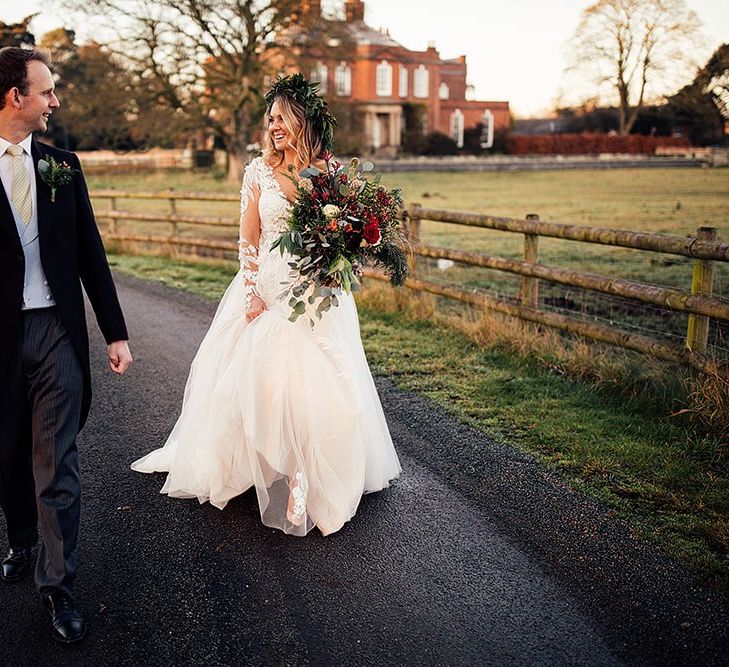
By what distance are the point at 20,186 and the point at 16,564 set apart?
1673mm

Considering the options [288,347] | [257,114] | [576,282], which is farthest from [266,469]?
[257,114]

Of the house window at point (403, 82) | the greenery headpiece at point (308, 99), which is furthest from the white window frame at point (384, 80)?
the greenery headpiece at point (308, 99)

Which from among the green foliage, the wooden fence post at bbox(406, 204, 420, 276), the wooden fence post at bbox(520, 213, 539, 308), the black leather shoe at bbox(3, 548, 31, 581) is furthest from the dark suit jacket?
the green foliage

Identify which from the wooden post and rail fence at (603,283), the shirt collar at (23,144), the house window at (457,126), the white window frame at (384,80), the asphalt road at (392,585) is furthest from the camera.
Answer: the house window at (457,126)

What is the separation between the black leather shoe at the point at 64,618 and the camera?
297 cm

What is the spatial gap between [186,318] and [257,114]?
75.6 ft

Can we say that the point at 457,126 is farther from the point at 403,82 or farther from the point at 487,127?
the point at 403,82

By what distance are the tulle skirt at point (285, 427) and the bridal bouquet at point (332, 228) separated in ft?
0.82

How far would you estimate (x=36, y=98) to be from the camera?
306cm

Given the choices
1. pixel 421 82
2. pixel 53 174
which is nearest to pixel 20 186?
pixel 53 174

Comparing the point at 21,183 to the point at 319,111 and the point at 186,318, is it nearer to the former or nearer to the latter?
the point at 319,111

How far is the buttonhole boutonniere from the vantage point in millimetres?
3089

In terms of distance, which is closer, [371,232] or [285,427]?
[371,232]

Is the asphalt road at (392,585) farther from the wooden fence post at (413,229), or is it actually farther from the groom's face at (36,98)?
the wooden fence post at (413,229)
